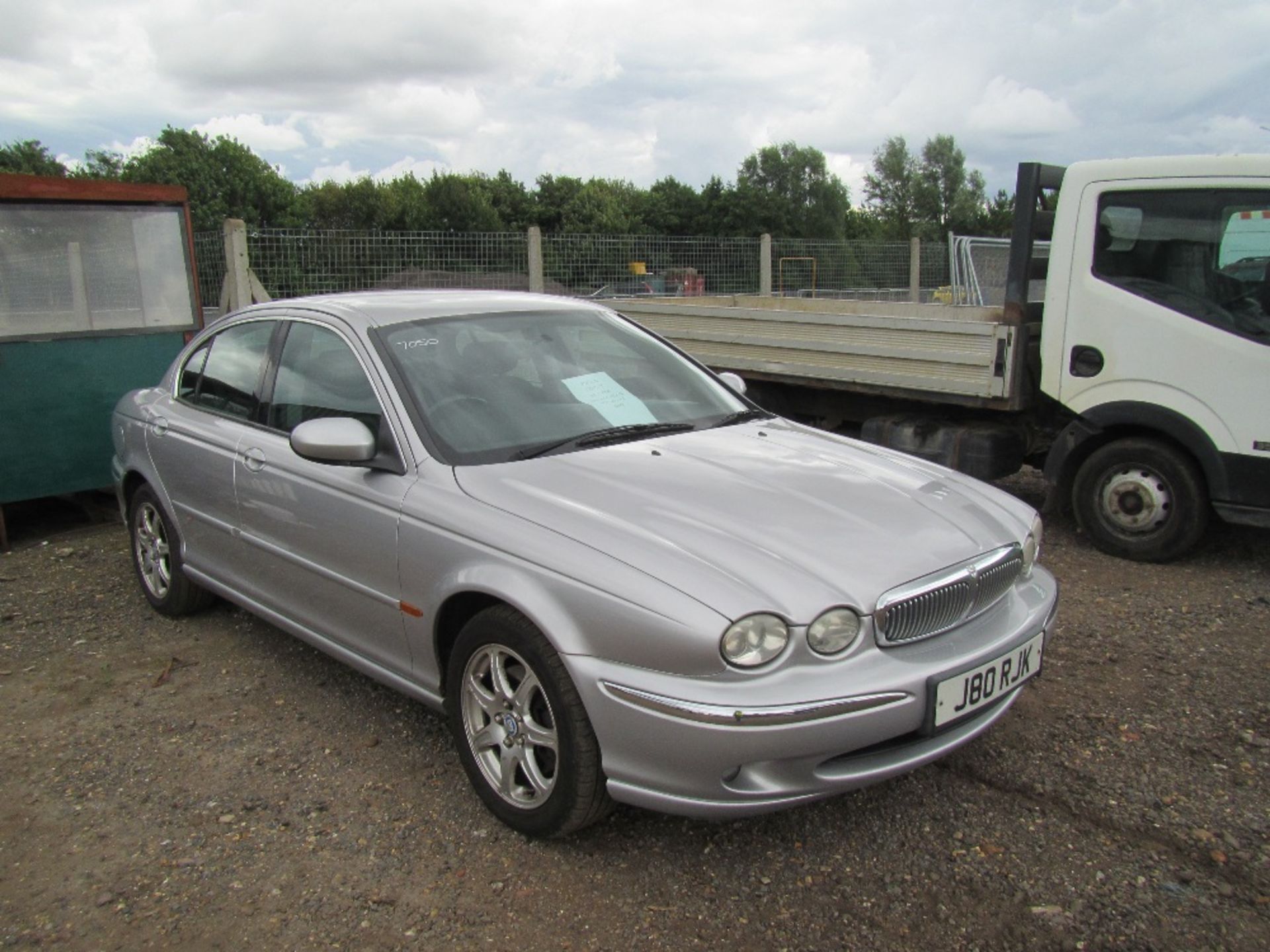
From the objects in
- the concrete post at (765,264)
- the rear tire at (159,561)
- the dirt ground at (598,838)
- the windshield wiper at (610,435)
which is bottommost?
the dirt ground at (598,838)

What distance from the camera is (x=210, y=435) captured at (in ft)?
14.1

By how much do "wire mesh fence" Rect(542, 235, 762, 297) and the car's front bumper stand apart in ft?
33.1

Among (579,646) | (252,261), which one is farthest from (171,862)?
(252,261)

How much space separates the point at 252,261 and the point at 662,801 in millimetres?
8981

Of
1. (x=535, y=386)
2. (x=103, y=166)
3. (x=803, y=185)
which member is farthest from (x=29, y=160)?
(x=535, y=386)

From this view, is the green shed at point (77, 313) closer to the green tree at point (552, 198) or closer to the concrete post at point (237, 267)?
the concrete post at point (237, 267)

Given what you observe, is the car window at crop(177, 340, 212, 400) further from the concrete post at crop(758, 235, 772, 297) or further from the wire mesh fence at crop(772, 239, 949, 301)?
the wire mesh fence at crop(772, 239, 949, 301)

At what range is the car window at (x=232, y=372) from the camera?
4.22 m

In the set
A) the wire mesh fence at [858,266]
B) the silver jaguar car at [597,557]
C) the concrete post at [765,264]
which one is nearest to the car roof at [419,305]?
the silver jaguar car at [597,557]

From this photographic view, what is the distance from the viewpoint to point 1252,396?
16.5 feet

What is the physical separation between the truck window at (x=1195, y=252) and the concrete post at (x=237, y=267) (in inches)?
306

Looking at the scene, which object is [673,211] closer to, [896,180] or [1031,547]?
[896,180]

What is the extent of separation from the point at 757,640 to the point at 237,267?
29.1 ft

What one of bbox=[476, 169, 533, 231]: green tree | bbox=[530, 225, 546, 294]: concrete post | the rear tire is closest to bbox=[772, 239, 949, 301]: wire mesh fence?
bbox=[530, 225, 546, 294]: concrete post
